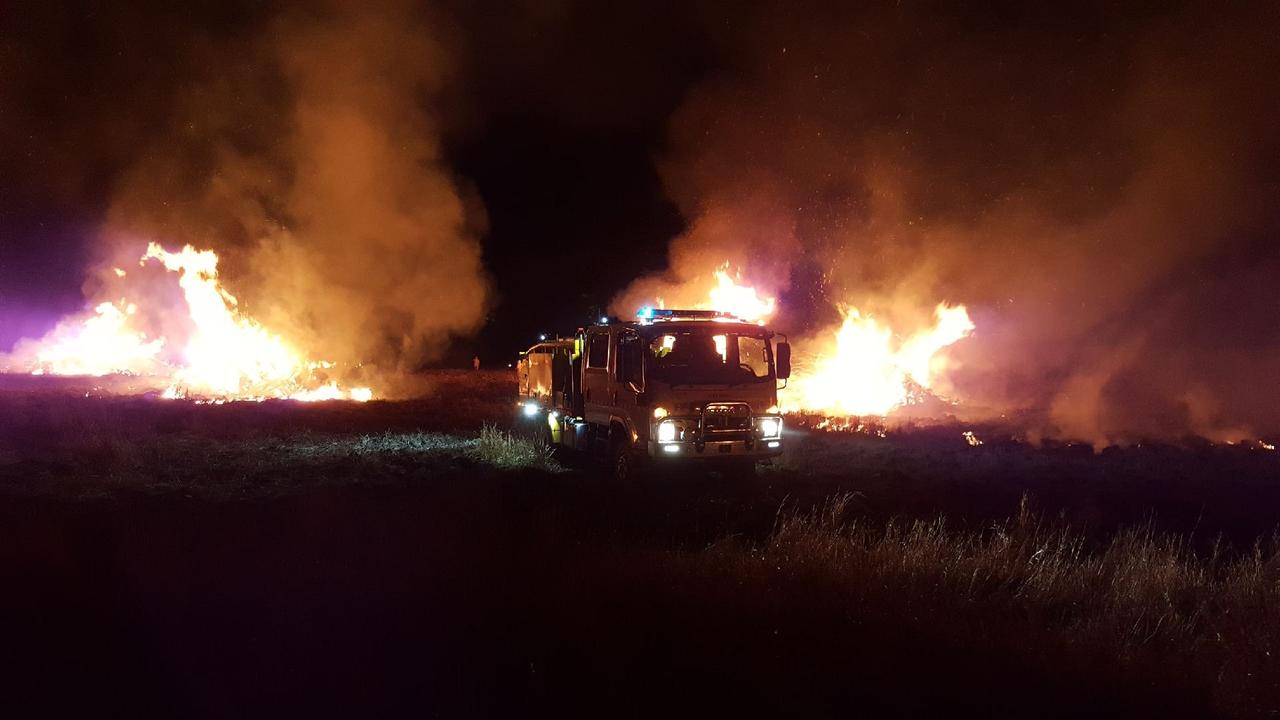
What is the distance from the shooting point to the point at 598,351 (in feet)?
42.1

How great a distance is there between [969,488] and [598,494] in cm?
553

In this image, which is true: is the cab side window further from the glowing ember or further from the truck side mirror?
the glowing ember

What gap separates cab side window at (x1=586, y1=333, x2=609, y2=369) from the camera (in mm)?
12570

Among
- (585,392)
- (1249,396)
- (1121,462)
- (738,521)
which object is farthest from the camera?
(1249,396)

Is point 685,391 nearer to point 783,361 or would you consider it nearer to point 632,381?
point 632,381

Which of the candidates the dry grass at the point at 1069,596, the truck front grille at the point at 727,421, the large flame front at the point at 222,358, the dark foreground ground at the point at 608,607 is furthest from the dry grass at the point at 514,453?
the large flame front at the point at 222,358

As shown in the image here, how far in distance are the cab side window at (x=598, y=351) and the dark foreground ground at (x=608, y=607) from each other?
A: 2328mm

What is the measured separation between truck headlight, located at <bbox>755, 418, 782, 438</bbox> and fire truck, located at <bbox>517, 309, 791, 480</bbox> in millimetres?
14

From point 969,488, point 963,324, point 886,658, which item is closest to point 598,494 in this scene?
point 969,488

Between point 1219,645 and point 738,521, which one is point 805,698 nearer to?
point 1219,645

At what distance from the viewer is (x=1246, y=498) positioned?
11758 millimetres

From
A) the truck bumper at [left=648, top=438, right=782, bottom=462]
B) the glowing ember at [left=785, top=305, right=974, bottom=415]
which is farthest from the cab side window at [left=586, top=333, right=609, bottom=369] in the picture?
the glowing ember at [left=785, top=305, right=974, bottom=415]

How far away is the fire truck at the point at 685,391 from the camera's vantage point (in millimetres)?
11195

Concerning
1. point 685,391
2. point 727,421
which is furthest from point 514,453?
point 727,421
